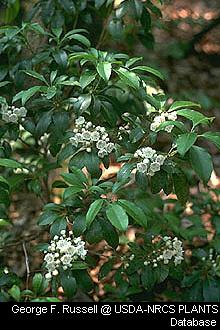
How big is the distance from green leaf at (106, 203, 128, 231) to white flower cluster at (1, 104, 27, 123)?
1.50 feet

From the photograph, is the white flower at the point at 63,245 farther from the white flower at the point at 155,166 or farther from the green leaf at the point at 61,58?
the green leaf at the point at 61,58

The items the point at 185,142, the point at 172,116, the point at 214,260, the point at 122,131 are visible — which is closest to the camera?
the point at 185,142

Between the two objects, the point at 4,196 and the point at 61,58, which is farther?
the point at 61,58

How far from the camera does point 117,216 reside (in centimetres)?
130

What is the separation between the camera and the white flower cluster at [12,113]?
162 centimetres

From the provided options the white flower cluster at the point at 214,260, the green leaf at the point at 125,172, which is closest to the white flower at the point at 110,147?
the green leaf at the point at 125,172

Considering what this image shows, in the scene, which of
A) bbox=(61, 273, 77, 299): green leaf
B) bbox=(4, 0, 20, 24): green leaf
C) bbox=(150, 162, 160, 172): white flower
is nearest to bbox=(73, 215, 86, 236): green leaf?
bbox=(61, 273, 77, 299): green leaf

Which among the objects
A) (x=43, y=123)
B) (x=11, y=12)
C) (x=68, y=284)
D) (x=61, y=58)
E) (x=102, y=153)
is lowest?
(x=68, y=284)

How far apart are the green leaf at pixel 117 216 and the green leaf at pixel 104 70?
32 cm

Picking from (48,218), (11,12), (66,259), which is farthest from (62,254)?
(11,12)

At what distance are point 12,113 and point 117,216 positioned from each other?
511mm

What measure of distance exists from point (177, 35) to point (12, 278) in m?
2.92

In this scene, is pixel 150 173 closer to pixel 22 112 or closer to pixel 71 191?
pixel 71 191
